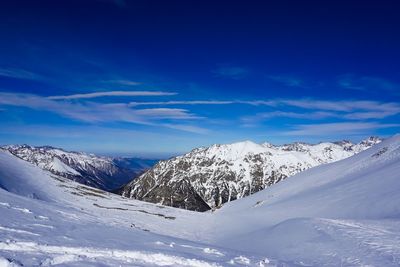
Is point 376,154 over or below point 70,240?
over

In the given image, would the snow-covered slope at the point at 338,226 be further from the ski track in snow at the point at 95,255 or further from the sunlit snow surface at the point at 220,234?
the ski track in snow at the point at 95,255

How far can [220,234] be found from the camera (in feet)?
132

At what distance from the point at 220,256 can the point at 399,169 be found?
40218 mm

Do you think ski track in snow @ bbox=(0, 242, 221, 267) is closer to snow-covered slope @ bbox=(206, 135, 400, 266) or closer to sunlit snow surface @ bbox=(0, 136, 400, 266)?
sunlit snow surface @ bbox=(0, 136, 400, 266)

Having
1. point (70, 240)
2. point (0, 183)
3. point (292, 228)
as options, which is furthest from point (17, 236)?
point (0, 183)

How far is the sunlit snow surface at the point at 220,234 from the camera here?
49.1 feet

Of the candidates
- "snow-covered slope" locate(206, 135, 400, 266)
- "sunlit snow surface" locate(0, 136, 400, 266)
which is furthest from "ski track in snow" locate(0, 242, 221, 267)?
"snow-covered slope" locate(206, 135, 400, 266)

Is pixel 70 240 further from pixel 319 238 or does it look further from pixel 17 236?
pixel 319 238

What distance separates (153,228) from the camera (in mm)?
40594

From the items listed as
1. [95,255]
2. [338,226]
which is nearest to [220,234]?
[338,226]

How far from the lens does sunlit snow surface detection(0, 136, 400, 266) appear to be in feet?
49.1

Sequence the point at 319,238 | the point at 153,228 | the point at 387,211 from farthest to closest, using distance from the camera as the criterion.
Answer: the point at 153,228
the point at 387,211
the point at 319,238

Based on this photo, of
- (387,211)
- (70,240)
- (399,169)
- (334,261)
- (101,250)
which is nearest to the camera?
(101,250)

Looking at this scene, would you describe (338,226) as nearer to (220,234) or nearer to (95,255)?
(220,234)
